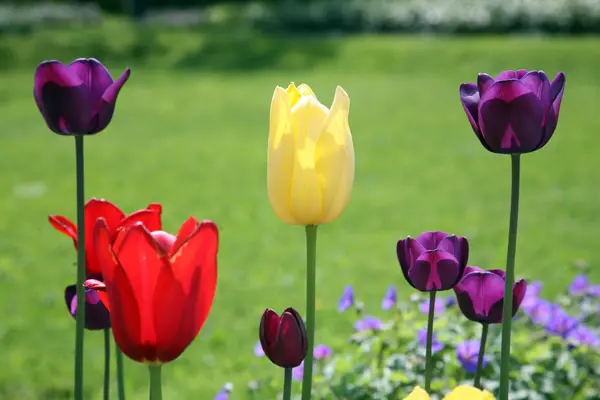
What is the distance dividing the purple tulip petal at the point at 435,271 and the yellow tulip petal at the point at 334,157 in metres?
0.19

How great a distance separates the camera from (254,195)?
8156 millimetres

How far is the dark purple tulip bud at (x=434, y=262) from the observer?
1455 mm

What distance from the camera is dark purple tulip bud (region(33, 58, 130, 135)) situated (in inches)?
56.0

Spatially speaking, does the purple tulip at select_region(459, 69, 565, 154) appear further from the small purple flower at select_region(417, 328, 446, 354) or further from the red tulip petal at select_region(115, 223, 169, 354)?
the small purple flower at select_region(417, 328, 446, 354)

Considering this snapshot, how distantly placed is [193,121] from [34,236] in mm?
5876

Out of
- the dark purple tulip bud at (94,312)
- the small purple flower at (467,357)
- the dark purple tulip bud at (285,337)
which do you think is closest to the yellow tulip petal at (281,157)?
the dark purple tulip bud at (285,337)

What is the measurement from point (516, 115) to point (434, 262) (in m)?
0.27

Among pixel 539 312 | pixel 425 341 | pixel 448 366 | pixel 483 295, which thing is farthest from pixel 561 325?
pixel 483 295

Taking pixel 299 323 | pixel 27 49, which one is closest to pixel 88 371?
pixel 299 323

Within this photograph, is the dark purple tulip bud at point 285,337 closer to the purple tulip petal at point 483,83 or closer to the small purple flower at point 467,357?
the purple tulip petal at point 483,83

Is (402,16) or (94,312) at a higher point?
(402,16)

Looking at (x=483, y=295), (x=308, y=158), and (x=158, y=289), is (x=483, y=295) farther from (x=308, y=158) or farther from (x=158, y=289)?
(x=158, y=289)

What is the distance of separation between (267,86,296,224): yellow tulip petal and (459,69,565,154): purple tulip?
27 cm

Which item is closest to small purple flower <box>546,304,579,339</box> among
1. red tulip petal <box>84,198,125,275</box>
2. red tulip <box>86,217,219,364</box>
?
red tulip petal <box>84,198,125,275</box>
